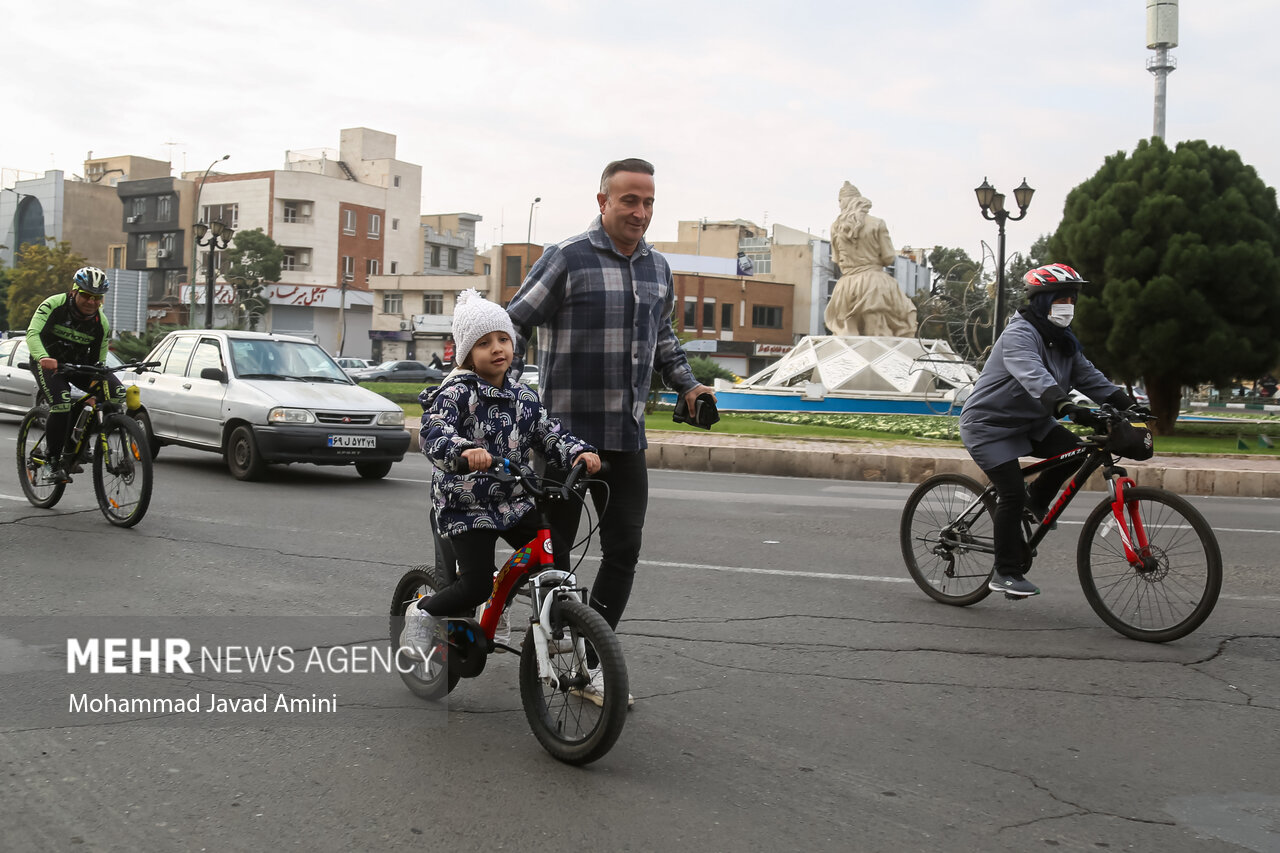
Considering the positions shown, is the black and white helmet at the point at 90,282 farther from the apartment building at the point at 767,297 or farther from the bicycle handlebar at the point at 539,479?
the apartment building at the point at 767,297

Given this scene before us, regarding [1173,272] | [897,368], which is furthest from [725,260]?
[1173,272]

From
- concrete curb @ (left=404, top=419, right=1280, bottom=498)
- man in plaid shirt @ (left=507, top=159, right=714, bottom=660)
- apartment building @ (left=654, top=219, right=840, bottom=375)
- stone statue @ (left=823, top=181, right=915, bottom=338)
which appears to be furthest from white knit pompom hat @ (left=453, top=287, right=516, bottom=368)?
apartment building @ (left=654, top=219, right=840, bottom=375)

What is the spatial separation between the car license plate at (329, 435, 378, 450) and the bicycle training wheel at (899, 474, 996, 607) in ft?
21.5

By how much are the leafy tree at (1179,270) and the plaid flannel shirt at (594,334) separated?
20.5 m

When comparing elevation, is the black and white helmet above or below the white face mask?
above

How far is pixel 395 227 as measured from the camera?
85.4m

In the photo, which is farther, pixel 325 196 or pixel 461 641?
pixel 325 196

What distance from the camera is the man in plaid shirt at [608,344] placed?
14.7ft

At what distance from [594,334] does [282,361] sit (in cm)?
926

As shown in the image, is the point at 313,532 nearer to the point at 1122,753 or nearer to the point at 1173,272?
the point at 1122,753

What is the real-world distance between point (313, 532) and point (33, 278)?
63.2 m

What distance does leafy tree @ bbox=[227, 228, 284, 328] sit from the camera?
231 ft

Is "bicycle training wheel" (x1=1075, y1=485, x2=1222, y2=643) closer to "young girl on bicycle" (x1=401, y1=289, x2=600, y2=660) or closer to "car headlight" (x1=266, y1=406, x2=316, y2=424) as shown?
"young girl on bicycle" (x1=401, y1=289, x2=600, y2=660)

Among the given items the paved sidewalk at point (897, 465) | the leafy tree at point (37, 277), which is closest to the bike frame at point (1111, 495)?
the paved sidewalk at point (897, 465)
